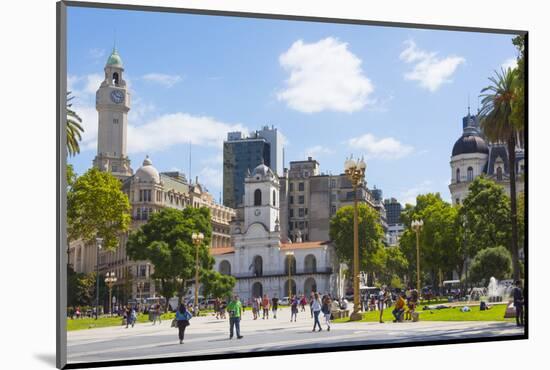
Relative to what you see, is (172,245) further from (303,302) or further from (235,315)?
(303,302)

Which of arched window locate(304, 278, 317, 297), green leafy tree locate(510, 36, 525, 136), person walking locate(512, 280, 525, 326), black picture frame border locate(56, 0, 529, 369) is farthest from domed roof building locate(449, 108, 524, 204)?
arched window locate(304, 278, 317, 297)

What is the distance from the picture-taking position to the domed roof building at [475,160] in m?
20.8

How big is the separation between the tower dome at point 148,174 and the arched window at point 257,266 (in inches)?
132

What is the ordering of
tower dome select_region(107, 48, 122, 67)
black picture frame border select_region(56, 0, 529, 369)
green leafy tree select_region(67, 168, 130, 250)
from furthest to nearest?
1. green leafy tree select_region(67, 168, 130, 250)
2. tower dome select_region(107, 48, 122, 67)
3. black picture frame border select_region(56, 0, 529, 369)

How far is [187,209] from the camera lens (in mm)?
19453

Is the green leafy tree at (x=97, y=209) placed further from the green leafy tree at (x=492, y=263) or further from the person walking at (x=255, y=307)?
the green leafy tree at (x=492, y=263)

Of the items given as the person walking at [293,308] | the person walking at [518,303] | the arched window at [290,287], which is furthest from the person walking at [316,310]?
the person walking at [518,303]

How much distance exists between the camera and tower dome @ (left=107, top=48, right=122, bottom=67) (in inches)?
688

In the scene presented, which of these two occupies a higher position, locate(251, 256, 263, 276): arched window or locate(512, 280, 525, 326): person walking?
locate(251, 256, 263, 276): arched window

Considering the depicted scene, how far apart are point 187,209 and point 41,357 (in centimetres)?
433

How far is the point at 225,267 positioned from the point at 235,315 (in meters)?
1.57

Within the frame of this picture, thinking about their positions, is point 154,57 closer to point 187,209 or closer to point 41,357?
point 187,209

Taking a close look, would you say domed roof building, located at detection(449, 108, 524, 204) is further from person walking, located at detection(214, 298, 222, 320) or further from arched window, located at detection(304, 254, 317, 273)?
person walking, located at detection(214, 298, 222, 320)

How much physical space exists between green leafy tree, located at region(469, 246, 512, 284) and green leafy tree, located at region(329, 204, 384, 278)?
95.7 inches
